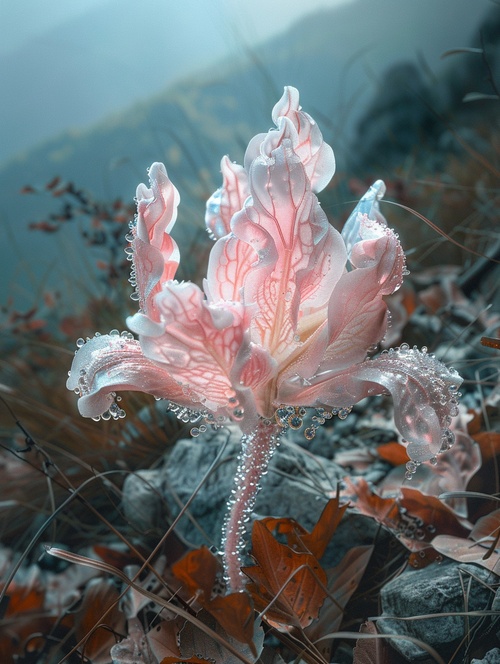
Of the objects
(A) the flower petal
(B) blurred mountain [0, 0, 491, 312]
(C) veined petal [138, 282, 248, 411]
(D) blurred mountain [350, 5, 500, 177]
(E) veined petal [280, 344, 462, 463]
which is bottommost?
(D) blurred mountain [350, 5, 500, 177]

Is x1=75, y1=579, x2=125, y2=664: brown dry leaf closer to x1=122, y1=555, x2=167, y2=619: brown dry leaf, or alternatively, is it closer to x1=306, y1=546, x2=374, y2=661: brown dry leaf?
x1=122, y1=555, x2=167, y2=619: brown dry leaf

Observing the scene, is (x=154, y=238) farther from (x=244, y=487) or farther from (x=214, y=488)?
(x=214, y=488)

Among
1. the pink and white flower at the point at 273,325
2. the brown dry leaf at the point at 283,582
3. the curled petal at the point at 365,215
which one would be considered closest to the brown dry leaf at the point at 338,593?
the brown dry leaf at the point at 283,582

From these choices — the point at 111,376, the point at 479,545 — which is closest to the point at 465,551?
the point at 479,545

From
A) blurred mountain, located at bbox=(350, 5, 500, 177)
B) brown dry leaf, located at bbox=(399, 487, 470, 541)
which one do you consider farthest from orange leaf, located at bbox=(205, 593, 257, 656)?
blurred mountain, located at bbox=(350, 5, 500, 177)

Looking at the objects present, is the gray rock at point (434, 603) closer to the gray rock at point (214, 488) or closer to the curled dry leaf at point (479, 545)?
the curled dry leaf at point (479, 545)

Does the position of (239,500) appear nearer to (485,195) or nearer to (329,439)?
(329,439)
